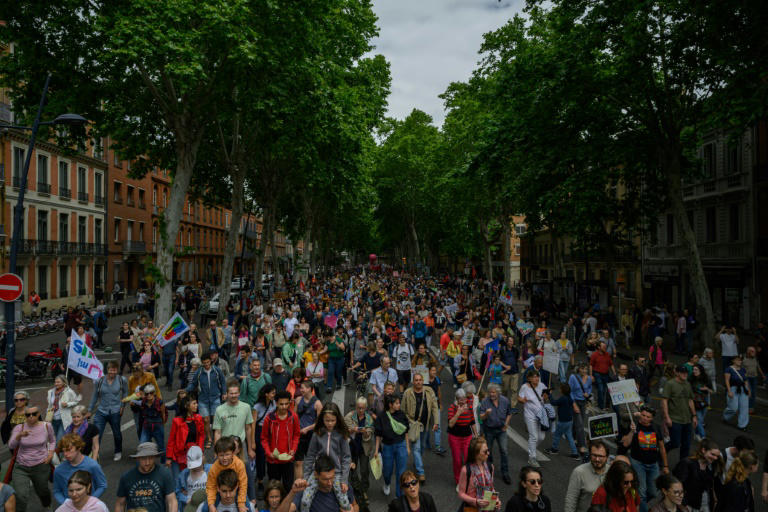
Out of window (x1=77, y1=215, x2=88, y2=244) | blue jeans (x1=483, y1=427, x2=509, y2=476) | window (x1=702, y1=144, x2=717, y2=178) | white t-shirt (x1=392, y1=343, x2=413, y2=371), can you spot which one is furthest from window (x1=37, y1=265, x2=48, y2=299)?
window (x1=702, y1=144, x2=717, y2=178)

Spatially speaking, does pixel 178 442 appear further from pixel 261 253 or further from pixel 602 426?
pixel 261 253

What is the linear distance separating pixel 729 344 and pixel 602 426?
28.3 feet

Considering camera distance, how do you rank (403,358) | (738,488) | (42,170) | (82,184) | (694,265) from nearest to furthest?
(738,488), (403,358), (694,265), (42,170), (82,184)

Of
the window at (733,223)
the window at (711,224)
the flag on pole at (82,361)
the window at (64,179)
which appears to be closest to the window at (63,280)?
the window at (64,179)

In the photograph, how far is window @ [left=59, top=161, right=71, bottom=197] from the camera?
34031 millimetres

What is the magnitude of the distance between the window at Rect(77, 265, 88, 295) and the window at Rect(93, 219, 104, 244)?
Result: 8.87ft

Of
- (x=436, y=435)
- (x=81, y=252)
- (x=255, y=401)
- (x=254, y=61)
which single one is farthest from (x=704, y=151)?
(x=81, y=252)

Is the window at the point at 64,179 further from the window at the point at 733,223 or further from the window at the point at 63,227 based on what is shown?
the window at the point at 733,223

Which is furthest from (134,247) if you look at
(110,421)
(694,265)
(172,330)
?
(694,265)

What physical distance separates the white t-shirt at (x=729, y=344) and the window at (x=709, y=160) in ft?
59.7

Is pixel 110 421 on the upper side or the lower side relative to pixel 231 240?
lower

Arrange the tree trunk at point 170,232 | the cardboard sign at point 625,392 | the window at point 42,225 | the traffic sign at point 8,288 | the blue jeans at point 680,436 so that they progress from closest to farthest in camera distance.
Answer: the cardboard sign at point 625,392
the blue jeans at point 680,436
the traffic sign at point 8,288
the tree trunk at point 170,232
the window at point 42,225

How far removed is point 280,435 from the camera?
20.6 feet

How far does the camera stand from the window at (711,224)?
27.9 meters
